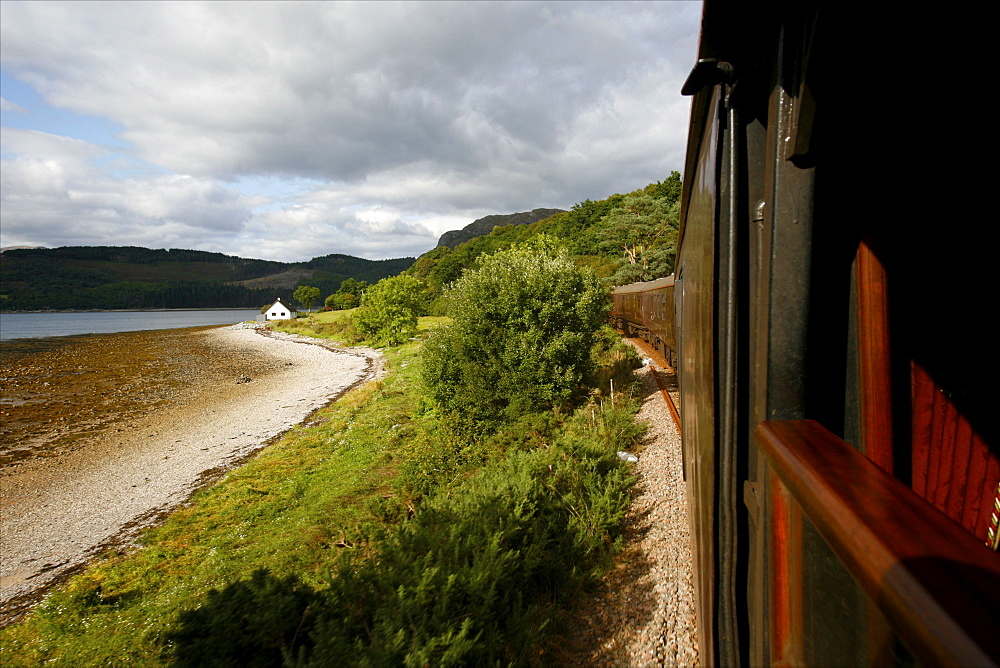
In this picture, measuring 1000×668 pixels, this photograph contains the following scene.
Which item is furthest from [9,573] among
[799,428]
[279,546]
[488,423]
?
[799,428]

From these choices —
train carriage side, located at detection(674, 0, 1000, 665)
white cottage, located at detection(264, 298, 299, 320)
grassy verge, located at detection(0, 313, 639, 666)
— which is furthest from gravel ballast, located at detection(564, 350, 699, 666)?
white cottage, located at detection(264, 298, 299, 320)

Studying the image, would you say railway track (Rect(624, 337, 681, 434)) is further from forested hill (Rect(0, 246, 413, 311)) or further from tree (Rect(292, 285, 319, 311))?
forested hill (Rect(0, 246, 413, 311))

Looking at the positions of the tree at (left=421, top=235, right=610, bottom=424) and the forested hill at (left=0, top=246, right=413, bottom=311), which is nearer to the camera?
the tree at (left=421, top=235, right=610, bottom=424)

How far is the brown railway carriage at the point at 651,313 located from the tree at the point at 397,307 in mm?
22779

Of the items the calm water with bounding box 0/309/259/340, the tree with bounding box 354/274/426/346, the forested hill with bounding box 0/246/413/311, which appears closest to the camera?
the tree with bounding box 354/274/426/346

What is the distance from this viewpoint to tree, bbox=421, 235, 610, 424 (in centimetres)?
1125

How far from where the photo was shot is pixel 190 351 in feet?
166

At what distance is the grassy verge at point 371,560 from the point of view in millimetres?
4133

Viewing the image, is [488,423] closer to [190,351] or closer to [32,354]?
[190,351]

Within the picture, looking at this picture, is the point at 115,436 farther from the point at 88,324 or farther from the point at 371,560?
the point at 88,324

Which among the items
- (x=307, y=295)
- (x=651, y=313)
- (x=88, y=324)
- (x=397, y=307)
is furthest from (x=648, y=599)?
(x=88, y=324)

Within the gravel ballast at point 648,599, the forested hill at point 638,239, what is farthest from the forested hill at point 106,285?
the gravel ballast at point 648,599

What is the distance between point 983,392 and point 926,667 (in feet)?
3.50

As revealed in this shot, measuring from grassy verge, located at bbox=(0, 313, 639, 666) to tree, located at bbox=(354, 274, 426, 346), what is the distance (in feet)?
107
